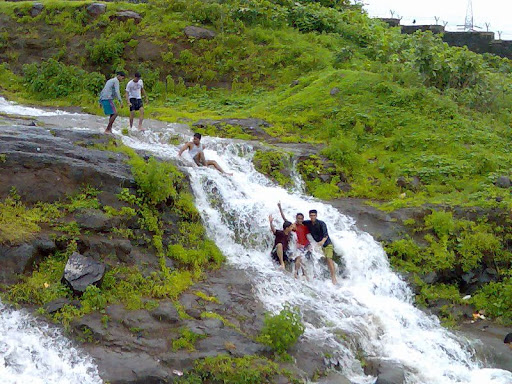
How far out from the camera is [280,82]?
22.5 metres

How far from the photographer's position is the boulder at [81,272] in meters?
9.49

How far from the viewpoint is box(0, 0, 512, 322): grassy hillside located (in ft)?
47.4

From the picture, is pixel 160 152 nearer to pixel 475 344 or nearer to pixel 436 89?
pixel 475 344

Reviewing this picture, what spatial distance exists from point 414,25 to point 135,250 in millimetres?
23432

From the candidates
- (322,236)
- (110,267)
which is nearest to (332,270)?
(322,236)

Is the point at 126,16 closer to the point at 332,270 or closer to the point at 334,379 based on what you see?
the point at 332,270

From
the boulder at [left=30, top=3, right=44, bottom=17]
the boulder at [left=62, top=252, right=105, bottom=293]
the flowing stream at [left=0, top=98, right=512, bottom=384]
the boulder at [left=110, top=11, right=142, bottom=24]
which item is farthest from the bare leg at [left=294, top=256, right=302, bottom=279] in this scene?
the boulder at [left=30, top=3, right=44, bottom=17]

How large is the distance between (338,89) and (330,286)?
30.2ft

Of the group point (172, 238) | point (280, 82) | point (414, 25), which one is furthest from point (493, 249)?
point (414, 25)

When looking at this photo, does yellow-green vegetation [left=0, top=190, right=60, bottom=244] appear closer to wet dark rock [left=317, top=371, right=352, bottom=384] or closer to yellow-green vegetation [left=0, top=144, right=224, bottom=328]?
yellow-green vegetation [left=0, top=144, right=224, bottom=328]

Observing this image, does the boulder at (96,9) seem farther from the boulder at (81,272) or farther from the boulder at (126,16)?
the boulder at (81,272)

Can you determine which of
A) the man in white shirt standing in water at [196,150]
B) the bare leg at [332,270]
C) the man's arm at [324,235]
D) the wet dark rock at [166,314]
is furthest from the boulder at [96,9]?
the wet dark rock at [166,314]

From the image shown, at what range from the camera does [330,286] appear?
12312mm

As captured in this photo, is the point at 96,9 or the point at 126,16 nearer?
the point at 126,16
